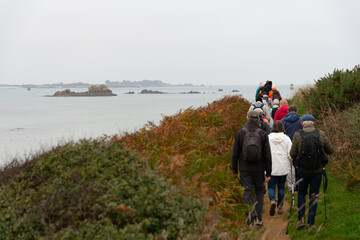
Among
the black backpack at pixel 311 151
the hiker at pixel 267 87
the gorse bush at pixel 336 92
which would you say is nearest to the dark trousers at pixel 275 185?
the black backpack at pixel 311 151

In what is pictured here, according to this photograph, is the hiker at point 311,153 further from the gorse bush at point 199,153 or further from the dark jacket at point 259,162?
the gorse bush at point 199,153

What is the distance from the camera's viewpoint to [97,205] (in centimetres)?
399

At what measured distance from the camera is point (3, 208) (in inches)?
176

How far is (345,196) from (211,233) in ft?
17.5

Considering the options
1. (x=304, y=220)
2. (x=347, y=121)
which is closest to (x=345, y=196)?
(x=304, y=220)

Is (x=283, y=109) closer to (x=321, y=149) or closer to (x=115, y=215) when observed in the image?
(x=321, y=149)

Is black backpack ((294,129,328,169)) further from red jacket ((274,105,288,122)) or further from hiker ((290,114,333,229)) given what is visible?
red jacket ((274,105,288,122))

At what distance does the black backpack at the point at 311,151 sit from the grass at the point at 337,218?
1.00 meters

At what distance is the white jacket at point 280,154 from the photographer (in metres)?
7.23

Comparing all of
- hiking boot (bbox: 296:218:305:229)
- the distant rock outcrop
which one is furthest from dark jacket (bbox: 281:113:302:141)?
the distant rock outcrop

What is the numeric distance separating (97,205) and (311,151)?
13.3ft

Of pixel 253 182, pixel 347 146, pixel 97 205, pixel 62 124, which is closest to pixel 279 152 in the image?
pixel 253 182

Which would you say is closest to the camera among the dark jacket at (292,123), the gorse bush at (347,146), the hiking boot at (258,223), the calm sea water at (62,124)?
the hiking boot at (258,223)

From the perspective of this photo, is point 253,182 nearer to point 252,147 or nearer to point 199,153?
point 252,147
